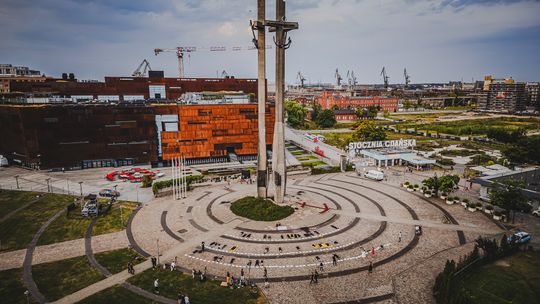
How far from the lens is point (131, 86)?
12625 cm

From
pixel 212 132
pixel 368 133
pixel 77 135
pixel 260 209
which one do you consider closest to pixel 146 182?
pixel 212 132

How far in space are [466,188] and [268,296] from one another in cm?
5364

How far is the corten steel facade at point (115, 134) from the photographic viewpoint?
88.4 metres

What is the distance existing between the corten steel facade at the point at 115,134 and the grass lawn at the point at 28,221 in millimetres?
24670

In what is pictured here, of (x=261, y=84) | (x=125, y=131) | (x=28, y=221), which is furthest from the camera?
(x=125, y=131)

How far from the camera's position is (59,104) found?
306ft

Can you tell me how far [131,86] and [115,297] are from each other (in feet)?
346

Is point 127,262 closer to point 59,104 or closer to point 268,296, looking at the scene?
point 268,296

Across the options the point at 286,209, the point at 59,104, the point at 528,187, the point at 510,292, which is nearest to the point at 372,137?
the point at 528,187

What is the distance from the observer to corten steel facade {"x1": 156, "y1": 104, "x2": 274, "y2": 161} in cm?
9625

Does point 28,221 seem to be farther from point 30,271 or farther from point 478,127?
point 478,127

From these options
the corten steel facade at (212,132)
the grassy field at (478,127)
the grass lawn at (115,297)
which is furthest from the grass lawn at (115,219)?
the grassy field at (478,127)

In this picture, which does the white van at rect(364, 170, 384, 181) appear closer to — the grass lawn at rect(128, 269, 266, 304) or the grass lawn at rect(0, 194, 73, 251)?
the grass lawn at rect(128, 269, 266, 304)

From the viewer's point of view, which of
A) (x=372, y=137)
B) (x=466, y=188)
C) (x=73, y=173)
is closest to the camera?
(x=466, y=188)
